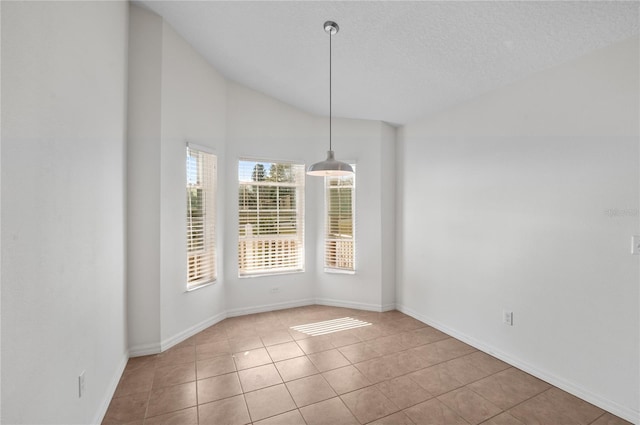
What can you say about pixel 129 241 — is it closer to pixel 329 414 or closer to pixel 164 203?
pixel 164 203

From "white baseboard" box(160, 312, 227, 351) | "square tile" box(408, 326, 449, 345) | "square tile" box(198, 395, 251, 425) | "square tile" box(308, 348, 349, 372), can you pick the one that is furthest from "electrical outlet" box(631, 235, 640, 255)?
"white baseboard" box(160, 312, 227, 351)

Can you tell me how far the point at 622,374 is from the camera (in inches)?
88.0

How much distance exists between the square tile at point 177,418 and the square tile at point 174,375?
16.7 inches

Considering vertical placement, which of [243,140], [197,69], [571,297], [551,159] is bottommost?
[571,297]

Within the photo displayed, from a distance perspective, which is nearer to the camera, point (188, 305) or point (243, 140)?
point (188, 305)

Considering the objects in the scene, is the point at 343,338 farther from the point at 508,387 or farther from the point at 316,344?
the point at 508,387

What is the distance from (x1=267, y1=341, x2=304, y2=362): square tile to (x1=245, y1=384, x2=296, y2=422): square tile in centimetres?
52

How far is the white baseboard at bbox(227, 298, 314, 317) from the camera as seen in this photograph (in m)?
4.25

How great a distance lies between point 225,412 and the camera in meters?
2.25

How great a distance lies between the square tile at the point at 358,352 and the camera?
10.1ft

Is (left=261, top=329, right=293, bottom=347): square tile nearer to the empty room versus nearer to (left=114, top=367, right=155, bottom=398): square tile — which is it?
the empty room

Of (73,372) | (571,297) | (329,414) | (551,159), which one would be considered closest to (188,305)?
(73,372)

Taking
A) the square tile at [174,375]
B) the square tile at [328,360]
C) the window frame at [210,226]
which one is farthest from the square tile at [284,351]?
the window frame at [210,226]

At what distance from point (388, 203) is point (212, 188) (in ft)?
8.33
